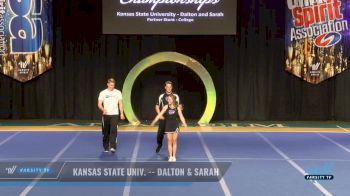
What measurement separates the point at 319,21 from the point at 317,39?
599mm

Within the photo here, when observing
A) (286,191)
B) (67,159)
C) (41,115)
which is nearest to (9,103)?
(41,115)

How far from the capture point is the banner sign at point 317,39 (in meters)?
17.7

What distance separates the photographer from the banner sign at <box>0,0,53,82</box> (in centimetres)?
1744

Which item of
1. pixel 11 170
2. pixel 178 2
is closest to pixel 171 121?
pixel 11 170

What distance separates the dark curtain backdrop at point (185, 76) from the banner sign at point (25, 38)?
292 mm

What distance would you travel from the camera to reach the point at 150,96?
18.0 metres

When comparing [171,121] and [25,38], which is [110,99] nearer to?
[171,121]

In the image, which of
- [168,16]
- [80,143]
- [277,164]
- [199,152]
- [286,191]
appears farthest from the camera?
[168,16]

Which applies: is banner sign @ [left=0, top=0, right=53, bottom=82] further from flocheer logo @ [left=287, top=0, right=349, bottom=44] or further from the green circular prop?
flocheer logo @ [left=287, top=0, right=349, bottom=44]

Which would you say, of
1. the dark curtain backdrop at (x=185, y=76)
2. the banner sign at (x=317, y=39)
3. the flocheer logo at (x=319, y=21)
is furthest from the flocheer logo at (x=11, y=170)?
the flocheer logo at (x=319, y=21)

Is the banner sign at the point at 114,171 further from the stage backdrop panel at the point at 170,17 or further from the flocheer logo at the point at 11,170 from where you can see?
the stage backdrop panel at the point at 170,17

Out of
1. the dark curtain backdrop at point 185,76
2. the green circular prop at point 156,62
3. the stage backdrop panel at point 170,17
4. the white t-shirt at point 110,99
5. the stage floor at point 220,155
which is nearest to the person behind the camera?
the stage floor at point 220,155

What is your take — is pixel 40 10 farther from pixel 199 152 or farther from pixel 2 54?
pixel 199 152

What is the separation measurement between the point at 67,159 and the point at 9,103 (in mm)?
8719
